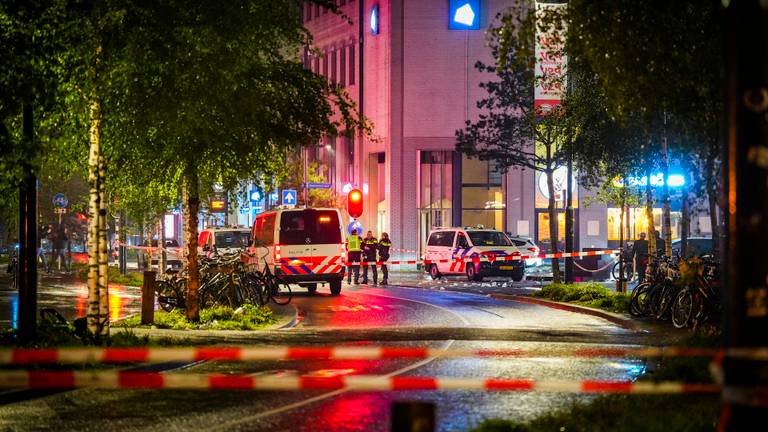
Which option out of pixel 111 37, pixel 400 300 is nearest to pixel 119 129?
pixel 111 37

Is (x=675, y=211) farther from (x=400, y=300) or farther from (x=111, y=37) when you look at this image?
(x=111, y=37)

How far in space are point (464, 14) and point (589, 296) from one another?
3961 centimetres

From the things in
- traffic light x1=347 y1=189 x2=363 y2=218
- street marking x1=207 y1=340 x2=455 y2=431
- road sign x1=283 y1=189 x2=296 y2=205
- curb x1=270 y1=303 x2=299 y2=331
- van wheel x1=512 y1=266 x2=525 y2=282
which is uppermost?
road sign x1=283 y1=189 x2=296 y2=205

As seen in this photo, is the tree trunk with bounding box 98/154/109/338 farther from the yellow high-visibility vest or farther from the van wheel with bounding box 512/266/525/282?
the van wheel with bounding box 512/266/525/282

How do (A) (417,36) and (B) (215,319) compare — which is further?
(A) (417,36)

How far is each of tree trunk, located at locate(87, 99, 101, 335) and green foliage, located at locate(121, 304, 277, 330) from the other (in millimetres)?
3955

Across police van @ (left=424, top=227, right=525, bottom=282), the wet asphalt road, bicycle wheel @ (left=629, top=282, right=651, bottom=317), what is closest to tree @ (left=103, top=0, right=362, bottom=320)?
the wet asphalt road

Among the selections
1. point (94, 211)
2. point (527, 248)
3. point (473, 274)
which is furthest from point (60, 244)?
point (94, 211)

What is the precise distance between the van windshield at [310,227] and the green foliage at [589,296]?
19.8 ft

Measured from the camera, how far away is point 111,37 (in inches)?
634

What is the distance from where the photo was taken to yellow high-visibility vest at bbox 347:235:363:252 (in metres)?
41.8

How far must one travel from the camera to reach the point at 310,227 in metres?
33.5

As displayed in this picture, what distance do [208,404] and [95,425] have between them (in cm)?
147

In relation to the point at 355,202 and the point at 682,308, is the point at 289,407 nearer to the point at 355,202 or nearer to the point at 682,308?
the point at 682,308
